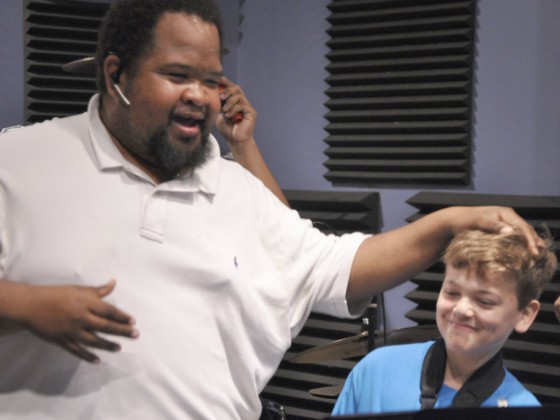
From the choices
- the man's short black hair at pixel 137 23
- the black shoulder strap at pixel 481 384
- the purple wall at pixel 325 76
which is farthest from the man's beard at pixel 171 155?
the purple wall at pixel 325 76

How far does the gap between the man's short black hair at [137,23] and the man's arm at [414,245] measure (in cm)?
56

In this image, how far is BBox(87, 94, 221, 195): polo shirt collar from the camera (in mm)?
1497

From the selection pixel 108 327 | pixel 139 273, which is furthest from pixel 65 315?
pixel 139 273

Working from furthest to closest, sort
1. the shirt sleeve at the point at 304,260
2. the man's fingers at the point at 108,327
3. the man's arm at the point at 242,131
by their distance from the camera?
the man's arm at the point at 242,131 < the shirt sleeve at the point at 304,260 < the man's fingers at the point at 108,327

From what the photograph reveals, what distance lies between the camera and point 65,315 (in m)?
1.17

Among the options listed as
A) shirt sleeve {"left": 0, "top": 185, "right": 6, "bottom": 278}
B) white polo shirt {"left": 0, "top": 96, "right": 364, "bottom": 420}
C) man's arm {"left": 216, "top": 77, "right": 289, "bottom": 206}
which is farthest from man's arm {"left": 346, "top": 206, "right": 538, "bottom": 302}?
man's arm {"left": 216, "top": 77, "right": 289, "bottom": 206}

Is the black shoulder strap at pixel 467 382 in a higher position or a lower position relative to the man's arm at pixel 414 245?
lower

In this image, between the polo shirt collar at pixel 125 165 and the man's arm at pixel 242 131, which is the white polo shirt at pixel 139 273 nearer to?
the polo shirt collar at pixel 125 165

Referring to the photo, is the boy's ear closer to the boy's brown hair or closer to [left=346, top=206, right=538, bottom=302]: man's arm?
the boy's brown hair

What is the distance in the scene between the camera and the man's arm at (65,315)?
1171 mm

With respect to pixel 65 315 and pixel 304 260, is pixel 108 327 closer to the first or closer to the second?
pixel 65 315

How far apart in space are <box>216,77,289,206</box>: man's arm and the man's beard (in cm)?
107

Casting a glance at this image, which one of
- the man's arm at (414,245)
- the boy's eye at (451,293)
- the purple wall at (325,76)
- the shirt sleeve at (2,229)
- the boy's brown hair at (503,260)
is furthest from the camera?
the purple wall at (325,76)

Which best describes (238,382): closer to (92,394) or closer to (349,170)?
(92,394)
